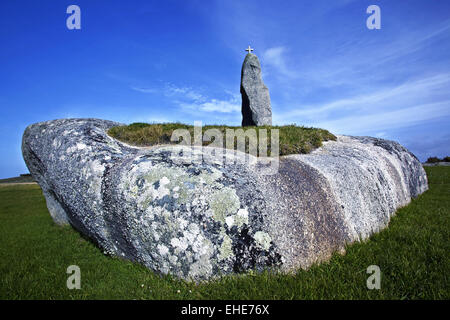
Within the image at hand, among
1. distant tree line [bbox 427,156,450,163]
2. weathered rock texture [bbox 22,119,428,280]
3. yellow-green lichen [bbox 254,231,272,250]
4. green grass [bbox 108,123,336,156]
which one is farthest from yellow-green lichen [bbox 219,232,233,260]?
distant tree line [bbox 427,156,450,163]

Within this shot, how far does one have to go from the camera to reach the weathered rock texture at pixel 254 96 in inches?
665

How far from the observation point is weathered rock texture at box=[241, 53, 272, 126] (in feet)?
55.4

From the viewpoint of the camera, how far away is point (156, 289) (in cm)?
387

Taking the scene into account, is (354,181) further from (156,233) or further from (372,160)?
(156,233)

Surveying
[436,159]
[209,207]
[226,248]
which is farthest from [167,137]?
[436,159]

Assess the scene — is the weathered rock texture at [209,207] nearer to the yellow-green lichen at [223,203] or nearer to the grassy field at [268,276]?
the yellow-green lichen at [223,203]

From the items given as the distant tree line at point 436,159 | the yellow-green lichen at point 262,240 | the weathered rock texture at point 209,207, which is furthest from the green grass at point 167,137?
the distant tree line at point 436,159

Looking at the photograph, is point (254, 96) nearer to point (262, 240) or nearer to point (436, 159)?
point (262, 240)

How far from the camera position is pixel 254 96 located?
17219 millimetres

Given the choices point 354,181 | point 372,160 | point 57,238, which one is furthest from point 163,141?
point 372,160

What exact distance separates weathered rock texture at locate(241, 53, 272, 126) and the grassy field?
11376 millimetres

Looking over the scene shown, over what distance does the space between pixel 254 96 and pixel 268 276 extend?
14807mm

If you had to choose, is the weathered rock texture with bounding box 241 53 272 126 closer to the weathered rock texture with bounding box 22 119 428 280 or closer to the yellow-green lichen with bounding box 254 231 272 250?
the weathered rock texture with bounding box 22 119 428 280

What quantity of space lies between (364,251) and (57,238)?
28.1ft
